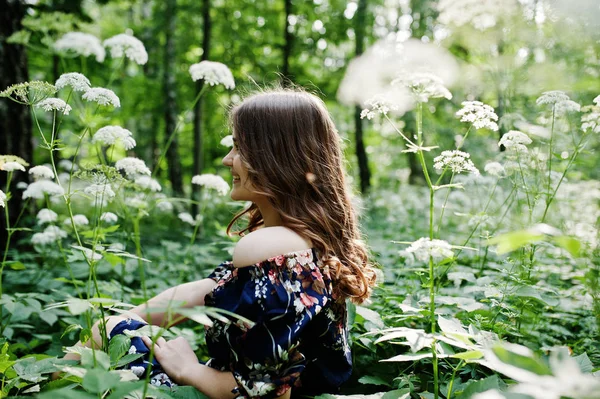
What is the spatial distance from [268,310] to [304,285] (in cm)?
16

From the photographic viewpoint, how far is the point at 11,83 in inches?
161

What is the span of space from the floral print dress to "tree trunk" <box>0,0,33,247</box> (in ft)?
11.1

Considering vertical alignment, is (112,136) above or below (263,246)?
above

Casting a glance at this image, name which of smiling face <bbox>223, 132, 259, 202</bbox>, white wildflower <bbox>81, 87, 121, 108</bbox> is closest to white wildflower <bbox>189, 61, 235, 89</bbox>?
white wildflower <bbox>81, 87, 121, 108</bbox>

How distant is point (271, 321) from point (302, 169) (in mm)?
642

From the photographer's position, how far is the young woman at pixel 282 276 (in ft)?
4.95

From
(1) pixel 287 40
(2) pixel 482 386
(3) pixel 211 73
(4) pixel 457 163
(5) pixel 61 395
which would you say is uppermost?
(1) pixel 287 40

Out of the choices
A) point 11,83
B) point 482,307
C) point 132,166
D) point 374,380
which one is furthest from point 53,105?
point 11,83

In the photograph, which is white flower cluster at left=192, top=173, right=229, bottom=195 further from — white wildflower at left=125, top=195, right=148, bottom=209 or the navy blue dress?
the navy blue dress

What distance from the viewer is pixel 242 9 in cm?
1021

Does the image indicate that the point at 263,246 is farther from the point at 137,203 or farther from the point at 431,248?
the point at 137,203

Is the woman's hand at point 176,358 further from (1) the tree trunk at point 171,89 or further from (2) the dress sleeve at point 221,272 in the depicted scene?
(1) the tree trunk at point 171,89

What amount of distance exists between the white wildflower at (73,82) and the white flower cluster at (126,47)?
1064 millimetres

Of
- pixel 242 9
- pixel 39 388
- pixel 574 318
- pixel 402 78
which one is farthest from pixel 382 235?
pixel 242 9
